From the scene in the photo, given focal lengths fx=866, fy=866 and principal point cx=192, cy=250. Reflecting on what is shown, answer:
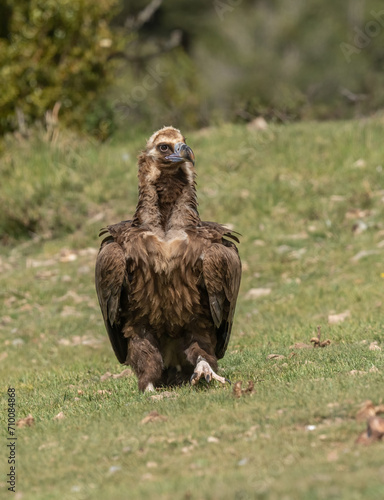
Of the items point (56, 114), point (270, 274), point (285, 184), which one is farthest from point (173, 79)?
point (270, 274)

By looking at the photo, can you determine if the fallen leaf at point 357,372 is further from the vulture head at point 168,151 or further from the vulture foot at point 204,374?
the vulture head at point 168,151

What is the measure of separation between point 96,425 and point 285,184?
9804mm

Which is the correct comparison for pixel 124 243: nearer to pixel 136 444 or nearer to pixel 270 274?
pixel 136 444

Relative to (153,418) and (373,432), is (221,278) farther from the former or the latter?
(373,432)

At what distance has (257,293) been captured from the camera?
1198cm

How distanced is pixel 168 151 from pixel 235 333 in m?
3.67

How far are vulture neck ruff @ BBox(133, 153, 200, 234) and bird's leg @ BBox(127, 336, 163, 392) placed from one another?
931 millimetres

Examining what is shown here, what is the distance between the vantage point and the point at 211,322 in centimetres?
716

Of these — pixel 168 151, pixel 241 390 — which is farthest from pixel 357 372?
pixel 168 151

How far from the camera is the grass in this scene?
4539 millimetres

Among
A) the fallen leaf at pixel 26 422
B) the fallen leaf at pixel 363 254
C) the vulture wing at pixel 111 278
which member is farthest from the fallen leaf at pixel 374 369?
the fallen leaf at pixel 363 254

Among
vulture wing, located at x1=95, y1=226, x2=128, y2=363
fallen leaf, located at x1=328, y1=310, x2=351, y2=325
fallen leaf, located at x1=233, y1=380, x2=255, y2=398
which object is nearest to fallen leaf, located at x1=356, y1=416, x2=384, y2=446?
fallen leaf, located at x1=233, y1=380, x2=255, y2=398

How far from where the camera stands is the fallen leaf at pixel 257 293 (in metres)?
11.9

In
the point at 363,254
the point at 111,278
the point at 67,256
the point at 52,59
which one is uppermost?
the point at 52,59
